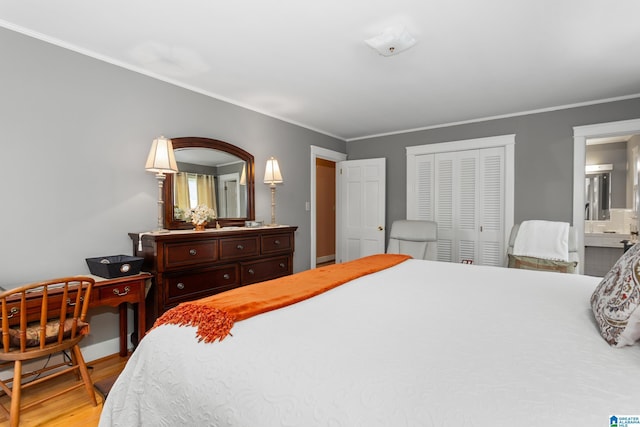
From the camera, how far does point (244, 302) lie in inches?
51.8

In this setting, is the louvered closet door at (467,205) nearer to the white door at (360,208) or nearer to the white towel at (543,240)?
the white towel at (543,240)

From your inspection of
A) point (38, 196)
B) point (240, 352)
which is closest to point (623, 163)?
point (240, 352)

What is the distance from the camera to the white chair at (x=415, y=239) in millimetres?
3871

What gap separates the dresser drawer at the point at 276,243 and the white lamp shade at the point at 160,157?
115 centimetres

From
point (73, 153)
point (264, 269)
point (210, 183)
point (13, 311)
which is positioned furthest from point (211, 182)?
point (13, 311)

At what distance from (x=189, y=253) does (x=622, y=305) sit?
104 inches

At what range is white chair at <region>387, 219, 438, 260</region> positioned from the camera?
3.87 meters

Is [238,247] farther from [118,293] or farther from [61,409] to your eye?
[61,409]

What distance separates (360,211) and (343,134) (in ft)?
4.14

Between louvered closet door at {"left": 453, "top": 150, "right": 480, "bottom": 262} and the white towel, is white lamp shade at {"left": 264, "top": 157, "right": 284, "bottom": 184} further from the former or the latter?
the white towel

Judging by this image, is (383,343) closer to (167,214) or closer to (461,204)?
(167,214)

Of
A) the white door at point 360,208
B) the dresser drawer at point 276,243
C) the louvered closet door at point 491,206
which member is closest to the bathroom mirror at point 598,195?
the louvered closet door at point 491,206

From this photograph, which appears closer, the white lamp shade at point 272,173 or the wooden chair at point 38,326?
the wooden chair at point 38,326

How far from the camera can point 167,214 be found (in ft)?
9.67
